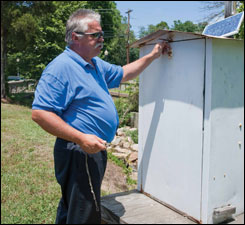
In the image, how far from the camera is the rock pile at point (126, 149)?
22.5 ft

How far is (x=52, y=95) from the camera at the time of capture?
2.12m

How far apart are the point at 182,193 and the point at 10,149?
536cm

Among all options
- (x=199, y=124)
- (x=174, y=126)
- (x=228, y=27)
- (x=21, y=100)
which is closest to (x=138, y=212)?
(x=174, y=126)

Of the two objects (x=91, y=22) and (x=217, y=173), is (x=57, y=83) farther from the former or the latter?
(x=217, y=173)

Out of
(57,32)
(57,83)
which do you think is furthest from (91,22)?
(57,32)

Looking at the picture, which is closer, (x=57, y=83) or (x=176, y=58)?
(x=57, y=83)

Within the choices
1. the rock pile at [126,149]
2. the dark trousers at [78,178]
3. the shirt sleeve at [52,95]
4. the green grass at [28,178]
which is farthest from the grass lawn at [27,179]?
the shirt sleeve at [52,95]

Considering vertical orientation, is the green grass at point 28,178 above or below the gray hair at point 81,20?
below

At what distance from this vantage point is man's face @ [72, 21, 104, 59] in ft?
7.67

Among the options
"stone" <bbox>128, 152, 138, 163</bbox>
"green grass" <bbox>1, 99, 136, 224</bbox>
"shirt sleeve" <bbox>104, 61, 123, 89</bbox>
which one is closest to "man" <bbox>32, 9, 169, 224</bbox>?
"shirt sleeve" <bbox>104, 61, 123, 89</bbox>

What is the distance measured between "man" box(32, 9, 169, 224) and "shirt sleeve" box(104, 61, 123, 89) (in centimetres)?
46

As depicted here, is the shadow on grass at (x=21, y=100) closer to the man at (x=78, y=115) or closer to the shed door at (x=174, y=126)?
the shed door at (x=174, y=126)

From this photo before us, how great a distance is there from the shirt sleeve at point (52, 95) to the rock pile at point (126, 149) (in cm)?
429

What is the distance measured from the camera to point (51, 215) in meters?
4.11
